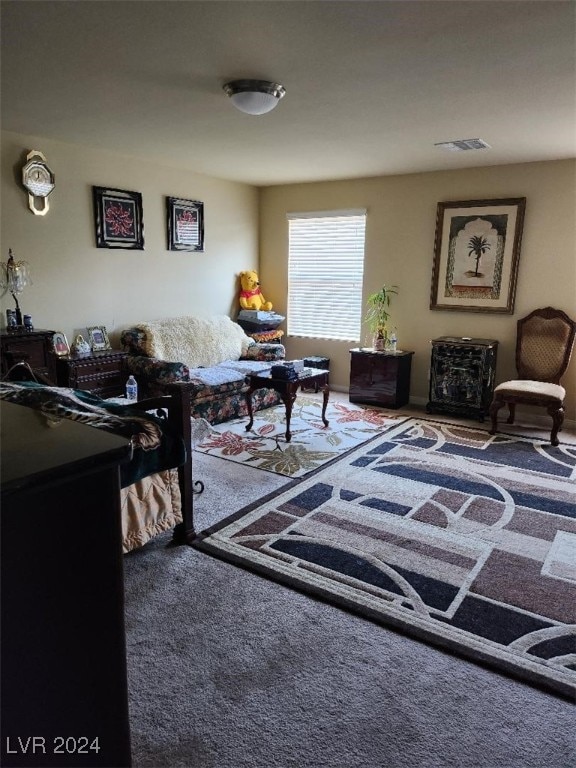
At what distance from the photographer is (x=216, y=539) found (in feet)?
9.14

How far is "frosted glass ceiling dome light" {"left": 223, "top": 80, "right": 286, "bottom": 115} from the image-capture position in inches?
112

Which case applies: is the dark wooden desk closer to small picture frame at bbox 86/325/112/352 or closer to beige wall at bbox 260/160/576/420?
small picture frame at bbox 86/325/112/352

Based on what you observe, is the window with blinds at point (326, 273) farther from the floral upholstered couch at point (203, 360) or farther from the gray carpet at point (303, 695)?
the gray carpet at point (303, 695)

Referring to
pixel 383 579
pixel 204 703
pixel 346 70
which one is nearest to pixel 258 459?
pixel 383 579

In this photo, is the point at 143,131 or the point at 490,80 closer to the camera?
the point at 490,80

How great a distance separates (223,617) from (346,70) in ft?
8.89

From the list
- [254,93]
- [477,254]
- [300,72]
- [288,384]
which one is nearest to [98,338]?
[288,384]

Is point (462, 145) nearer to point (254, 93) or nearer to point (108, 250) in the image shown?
point (254, 93)

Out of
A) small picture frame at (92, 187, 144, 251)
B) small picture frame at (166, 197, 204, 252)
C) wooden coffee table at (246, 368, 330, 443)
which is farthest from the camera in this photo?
small picture frame at (166, 197, 204, 252)

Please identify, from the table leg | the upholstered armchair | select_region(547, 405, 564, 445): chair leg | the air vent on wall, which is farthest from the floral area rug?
the air vent on wall

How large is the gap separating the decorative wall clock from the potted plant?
3380 mm

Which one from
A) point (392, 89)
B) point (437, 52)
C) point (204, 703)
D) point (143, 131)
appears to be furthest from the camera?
point (143, 131)

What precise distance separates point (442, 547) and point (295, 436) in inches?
78.8

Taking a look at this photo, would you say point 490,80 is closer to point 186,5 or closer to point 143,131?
point 186,5
